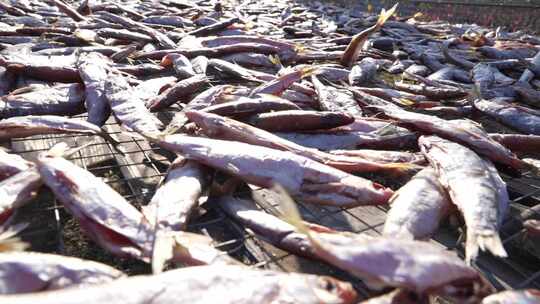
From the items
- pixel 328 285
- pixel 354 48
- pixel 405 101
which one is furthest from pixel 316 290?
pixel 354 48

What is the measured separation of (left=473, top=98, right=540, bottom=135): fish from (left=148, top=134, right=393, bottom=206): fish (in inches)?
90.5

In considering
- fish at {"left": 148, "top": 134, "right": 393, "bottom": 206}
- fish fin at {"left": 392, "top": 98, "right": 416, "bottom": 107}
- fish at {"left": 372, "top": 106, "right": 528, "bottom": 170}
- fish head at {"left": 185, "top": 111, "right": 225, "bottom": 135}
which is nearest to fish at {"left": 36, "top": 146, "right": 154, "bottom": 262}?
fish at {"left": 148, "top": 134, "right": 393, "bottom": 206}

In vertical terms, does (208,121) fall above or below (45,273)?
above

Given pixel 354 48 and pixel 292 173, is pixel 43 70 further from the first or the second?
pixel 354 48

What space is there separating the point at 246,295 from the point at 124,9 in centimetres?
856

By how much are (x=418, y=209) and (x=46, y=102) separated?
111 inches

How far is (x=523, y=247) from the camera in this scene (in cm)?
219

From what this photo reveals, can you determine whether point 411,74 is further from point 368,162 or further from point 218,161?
point 218,161

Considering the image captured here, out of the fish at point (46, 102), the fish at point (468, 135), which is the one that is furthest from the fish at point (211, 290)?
the fish at point (46, 102)

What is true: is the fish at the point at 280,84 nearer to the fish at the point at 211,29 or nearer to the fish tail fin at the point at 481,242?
the fish tail fin at the point at 481,242

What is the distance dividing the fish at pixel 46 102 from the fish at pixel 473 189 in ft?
8.96

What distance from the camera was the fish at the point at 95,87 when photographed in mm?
3170

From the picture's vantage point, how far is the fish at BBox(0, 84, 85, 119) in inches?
120

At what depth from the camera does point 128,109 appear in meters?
3.10
